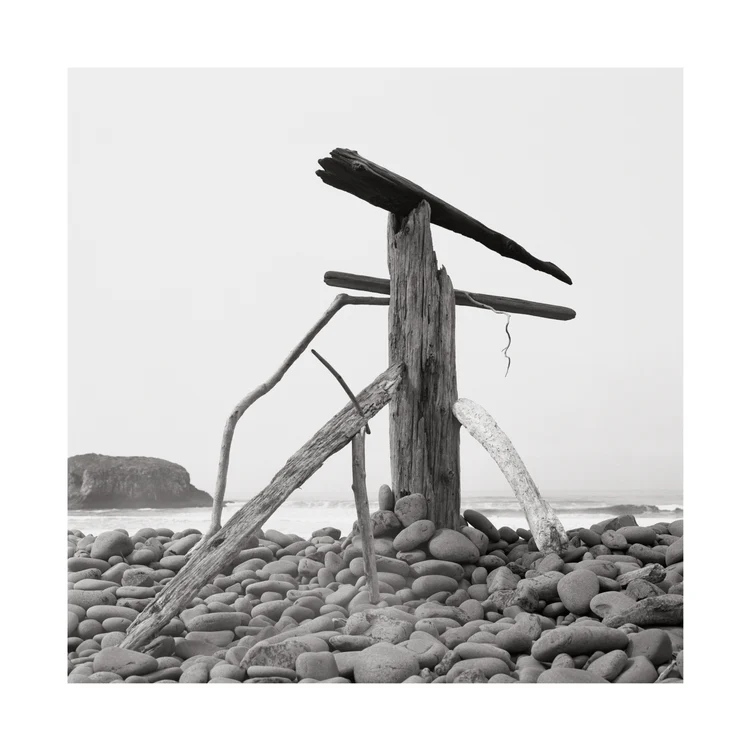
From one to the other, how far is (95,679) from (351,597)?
1.20 meters

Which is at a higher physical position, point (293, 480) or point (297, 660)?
point (293, 480)

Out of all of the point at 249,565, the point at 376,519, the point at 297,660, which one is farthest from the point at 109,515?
the point at 297,660

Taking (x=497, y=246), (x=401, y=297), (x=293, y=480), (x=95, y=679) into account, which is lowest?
(x=95, y=679)

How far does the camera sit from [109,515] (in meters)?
5.78

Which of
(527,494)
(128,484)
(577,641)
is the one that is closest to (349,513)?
(128,484)

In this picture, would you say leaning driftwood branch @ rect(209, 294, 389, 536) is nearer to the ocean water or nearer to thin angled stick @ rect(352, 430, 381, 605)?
thin angled stick @ rect(352, 430, 381, 605)

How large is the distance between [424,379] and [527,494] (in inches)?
39.2

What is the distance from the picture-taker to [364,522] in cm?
372

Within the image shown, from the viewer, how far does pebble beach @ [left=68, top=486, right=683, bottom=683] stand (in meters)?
2.96

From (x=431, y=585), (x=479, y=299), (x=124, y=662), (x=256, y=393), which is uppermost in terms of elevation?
(x=479, y=299)

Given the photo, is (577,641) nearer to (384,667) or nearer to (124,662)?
(384,667)

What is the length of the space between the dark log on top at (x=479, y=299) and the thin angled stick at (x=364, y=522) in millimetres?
1401

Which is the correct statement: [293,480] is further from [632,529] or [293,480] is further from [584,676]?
[632,529]

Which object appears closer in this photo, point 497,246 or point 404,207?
point 404,207
